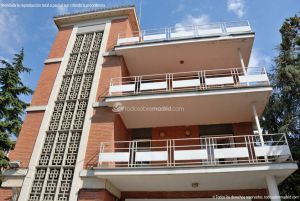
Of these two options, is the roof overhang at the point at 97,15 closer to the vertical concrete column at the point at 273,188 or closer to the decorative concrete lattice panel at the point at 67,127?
the decorative concrete lattice panel at the point at 67,127

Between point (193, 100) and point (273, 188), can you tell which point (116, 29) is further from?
point (273, 188)

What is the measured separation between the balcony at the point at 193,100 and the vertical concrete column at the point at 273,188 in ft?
10.4

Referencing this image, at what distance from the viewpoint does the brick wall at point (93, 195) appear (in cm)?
845

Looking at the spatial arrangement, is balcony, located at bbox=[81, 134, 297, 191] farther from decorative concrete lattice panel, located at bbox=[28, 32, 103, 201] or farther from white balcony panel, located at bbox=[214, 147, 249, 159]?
decorative concrete lattice panel, located at bbox=[28, 32, 103, 201]

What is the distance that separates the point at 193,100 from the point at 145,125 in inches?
119

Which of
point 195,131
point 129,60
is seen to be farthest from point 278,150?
point 129,60

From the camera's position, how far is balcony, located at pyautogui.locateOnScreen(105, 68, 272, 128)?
373 inches

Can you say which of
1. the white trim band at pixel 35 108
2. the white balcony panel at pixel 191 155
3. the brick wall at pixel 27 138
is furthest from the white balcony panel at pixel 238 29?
the brick wall at pixel 27 138

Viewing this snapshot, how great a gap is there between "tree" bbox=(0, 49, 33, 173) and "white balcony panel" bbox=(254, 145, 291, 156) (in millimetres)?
9420

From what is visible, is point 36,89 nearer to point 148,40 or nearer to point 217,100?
point 148,40

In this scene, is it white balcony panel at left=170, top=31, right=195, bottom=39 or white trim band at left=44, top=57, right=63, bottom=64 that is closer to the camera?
white balcony panel at left=170, top=31, right=195, bottom=39

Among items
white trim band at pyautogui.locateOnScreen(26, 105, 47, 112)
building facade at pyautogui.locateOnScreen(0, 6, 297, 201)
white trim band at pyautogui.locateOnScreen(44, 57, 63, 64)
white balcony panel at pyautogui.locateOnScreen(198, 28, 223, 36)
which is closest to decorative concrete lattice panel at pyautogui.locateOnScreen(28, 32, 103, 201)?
building facade at pyautogui.locateOnScreen(0, 6, 297, 201)

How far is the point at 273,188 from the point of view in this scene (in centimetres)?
784

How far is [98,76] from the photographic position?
460 inches
